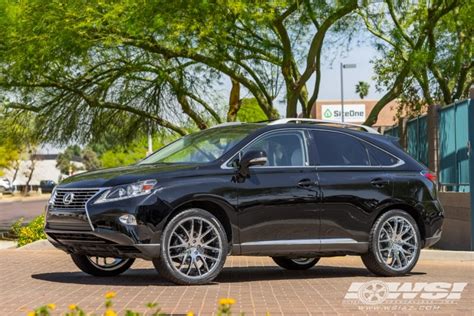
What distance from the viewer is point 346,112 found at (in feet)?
311

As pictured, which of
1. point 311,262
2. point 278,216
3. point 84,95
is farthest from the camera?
point 84,95

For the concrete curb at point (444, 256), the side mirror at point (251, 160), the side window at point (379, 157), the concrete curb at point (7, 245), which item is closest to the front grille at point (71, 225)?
the side mirror at point (251, 160)

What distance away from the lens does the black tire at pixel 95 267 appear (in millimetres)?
11797

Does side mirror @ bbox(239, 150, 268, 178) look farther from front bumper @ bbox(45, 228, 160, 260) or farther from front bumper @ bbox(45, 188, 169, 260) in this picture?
front bumper @ bbox(45, 228, 160, 260)

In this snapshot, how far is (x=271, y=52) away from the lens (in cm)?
2581

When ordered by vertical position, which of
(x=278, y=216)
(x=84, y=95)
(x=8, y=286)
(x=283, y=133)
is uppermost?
(x=84, y=95)

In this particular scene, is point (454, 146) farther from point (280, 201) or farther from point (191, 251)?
point (191, 251)

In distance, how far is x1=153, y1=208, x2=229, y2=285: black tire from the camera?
10289mm

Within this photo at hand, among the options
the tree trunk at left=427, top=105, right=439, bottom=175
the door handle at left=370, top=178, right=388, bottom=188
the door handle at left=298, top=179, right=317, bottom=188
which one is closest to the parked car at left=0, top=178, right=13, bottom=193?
the tree trunk at left=427, top=105, right=439, bottom=175

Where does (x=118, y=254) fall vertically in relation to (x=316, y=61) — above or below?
below

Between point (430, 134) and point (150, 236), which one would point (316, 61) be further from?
point (150, 236)

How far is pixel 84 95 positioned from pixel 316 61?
6.90m

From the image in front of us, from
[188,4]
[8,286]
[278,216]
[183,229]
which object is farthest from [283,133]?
[188,4]

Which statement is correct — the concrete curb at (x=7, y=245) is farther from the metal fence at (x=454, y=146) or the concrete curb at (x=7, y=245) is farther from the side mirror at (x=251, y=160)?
the side mirror at (x=251, y=160)
